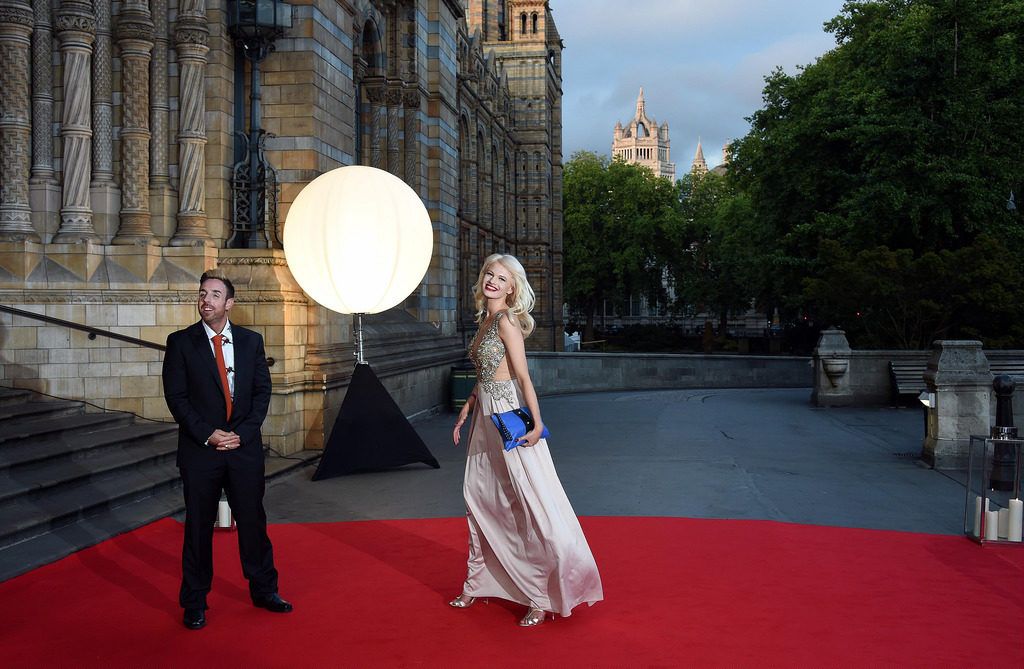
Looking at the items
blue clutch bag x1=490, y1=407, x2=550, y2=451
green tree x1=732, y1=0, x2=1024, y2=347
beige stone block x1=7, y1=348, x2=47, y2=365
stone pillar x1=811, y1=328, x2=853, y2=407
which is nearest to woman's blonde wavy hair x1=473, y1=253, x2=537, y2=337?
blue clutch bag x1=490, y1=407, x2=550, y2=451

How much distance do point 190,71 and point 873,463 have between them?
9621mm

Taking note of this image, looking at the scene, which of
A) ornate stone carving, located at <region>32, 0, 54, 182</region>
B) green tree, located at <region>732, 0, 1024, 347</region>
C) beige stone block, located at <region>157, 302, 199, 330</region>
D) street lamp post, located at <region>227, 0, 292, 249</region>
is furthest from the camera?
green tree, located at <region>732, 0, 1024, 347</region>

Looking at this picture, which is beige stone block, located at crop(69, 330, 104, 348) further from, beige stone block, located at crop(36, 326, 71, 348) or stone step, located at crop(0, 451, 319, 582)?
stone step, located at crop(0, 451, 319, 582)

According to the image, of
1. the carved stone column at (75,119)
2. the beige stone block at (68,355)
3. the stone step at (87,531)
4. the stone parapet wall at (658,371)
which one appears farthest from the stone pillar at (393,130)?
the stone step at (87,531)

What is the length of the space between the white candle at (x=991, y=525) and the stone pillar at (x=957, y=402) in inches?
168

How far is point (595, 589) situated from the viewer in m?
6.02

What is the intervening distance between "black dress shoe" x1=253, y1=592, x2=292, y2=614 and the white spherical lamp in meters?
5.10

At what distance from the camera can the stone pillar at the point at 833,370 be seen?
20703mm

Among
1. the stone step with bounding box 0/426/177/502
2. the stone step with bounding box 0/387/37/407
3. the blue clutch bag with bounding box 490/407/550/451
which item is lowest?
the stone step with bounding box 0/426/177/502

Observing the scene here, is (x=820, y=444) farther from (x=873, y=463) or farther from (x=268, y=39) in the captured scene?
(x=268, y=39)

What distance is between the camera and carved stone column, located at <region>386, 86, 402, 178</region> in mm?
20734

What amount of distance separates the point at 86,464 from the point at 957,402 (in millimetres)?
9429

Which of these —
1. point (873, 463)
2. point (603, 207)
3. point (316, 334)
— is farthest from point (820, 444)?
point (603, 207)

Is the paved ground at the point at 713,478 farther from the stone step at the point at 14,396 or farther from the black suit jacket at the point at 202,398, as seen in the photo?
the black suit jacket at the point at 202,398
